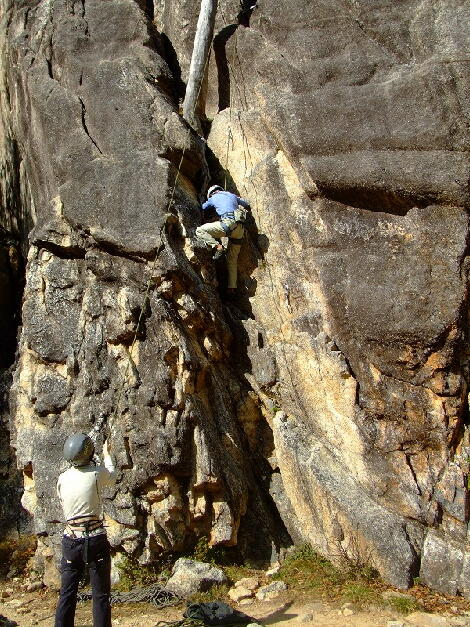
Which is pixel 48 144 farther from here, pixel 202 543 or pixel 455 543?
pixel 455 543

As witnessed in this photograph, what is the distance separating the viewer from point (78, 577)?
5402 mm

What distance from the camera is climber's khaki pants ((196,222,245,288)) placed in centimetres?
914

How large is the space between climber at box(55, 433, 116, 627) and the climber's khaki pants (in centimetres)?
445

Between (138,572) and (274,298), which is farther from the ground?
(274,298)

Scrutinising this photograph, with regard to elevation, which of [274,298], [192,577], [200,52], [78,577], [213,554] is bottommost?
[192,577]

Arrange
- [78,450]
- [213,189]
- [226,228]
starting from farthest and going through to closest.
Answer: [213,189] → [226,228] → [78,450]

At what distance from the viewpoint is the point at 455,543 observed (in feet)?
24.6

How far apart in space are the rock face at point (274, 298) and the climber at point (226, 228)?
26cm

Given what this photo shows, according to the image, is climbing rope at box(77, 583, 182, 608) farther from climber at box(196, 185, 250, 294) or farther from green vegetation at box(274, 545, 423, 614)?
climber at box(196, 185, 250, 294)

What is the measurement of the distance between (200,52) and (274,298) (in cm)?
495

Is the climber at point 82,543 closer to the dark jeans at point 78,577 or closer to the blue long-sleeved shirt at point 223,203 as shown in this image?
the dark jeans at point 78,577

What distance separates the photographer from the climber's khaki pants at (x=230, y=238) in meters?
9.14

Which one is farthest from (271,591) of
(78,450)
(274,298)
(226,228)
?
(226,228)

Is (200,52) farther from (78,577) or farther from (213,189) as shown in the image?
(78,577)
